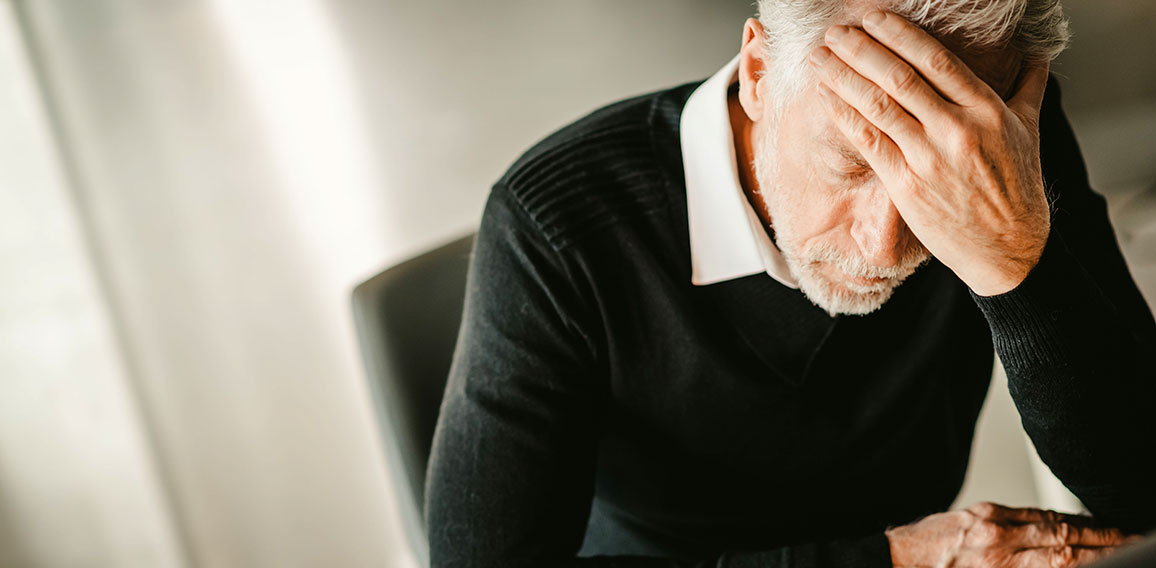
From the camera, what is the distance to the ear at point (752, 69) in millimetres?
811

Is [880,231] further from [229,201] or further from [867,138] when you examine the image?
[229,201]

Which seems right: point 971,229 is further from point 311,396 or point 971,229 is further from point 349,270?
point 311,396

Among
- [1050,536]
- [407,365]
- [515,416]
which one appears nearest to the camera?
[1050,536]

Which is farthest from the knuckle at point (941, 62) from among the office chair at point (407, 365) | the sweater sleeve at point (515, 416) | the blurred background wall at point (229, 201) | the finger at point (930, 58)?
the blurred background wall at point (229, 201)

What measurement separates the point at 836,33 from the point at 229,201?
1.25m

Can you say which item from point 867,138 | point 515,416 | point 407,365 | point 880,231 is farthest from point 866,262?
point 407,365

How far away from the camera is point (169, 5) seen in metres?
1.44

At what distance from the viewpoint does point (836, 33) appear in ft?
2.21

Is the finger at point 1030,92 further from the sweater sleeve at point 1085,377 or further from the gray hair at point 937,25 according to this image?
the sweater sleeve at point 1085,377

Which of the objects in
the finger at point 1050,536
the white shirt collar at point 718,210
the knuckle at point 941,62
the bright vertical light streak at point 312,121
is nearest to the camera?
the knuckle at point 941,62

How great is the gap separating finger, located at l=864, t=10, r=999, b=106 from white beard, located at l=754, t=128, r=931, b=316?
16 centimetres

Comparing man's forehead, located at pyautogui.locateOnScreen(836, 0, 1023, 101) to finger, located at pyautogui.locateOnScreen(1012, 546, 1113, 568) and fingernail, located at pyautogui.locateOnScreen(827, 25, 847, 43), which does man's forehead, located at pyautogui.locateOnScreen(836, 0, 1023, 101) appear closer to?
fingernail, located at pyautogui.locateOnScreen(827, 25, 847, 43)

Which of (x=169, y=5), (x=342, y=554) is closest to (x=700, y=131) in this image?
(x=169, y=5)

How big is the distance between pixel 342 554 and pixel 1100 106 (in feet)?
5.70
